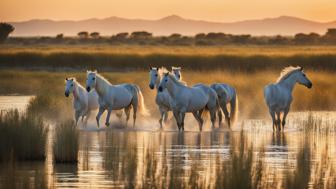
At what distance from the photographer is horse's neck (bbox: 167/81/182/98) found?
22.6 meters

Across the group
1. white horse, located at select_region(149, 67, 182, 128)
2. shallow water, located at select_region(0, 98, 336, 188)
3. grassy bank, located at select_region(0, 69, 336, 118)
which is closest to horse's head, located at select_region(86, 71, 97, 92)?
shallow water, located at select_region(0, 98, 336, 188)

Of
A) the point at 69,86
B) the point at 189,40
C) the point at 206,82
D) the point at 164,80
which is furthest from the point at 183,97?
the point at 189,40

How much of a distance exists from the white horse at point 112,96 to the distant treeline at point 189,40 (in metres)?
65.3

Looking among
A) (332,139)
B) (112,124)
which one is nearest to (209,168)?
(332,139)

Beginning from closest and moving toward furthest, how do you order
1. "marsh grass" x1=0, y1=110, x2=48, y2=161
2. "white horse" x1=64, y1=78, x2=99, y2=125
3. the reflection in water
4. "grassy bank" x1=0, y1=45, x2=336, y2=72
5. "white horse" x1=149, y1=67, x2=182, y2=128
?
the reflection in water < "marsh grass" x1=0, y1=110, x2=48, y2=161 < "white horse" x1=149, y1=67, x2=182, y2=128 < "white horse" x1=64, y1=78, x2=99, y2=125 < "grassy bank" x1=0, y1=45, x2=336, y2=72

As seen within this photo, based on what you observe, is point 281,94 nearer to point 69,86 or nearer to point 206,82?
point 69,86

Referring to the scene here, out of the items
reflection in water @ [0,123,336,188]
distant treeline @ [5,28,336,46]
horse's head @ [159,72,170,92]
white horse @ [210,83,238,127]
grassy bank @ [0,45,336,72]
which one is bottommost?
reflection in water @ [0,123,336,188]

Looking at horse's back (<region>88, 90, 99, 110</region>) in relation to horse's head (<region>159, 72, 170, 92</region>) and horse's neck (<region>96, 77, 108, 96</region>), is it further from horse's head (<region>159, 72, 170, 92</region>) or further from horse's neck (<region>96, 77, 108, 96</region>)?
horse's head (<region>159, 72, 170, 92</region>)

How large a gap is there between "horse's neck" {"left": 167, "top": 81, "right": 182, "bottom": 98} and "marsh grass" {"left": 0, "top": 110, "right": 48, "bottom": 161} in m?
6.73

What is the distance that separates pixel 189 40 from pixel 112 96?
2880 inches

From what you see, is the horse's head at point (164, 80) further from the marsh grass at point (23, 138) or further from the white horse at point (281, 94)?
the marsh grass at point (23, 138)

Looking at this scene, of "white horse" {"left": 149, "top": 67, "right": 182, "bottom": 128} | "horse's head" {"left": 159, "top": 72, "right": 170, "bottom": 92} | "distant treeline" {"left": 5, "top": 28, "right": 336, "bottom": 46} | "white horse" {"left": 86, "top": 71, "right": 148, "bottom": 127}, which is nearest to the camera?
"horse's head" {"left": 159, "top": 72, "right": 170, "bottom": 92}

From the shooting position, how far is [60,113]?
27328mm

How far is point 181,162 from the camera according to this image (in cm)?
1592
